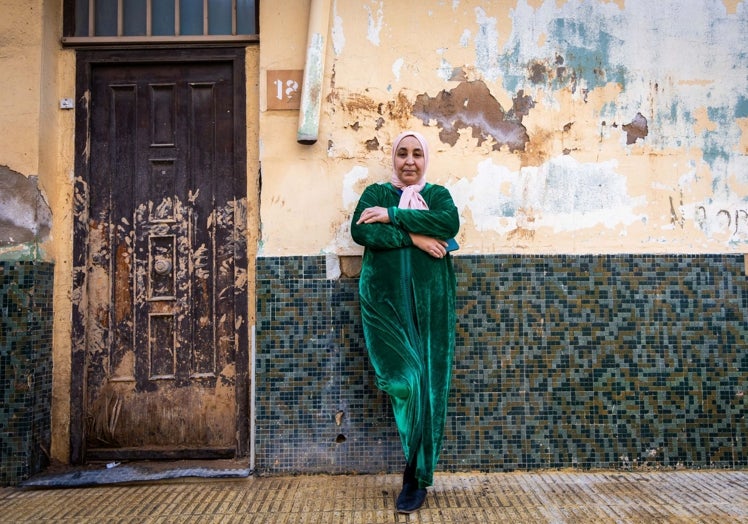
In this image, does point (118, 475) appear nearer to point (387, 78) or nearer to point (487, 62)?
point (387, 78)

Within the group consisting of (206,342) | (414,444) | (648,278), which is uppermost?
(648,278)

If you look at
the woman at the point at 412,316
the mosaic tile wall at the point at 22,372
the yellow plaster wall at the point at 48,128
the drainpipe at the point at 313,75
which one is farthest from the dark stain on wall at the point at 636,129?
the mosaic tile wall at the point at 22,372

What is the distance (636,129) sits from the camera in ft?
13.4

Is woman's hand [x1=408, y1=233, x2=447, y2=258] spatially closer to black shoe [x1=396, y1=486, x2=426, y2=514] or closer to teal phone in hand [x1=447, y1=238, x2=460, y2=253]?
teal phone in hand [x1=447, y1=238, x2=460, y2=253]

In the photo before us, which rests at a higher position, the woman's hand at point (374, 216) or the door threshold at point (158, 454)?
the woman's hand at point (374, 216)

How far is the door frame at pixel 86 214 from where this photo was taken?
4.22m

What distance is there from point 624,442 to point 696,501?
573 millimetres

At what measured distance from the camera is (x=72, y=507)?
3.47 meters

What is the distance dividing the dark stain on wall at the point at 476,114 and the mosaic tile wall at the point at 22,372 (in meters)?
2.62

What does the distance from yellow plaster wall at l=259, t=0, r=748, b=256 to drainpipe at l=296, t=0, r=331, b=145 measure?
95 millimetres

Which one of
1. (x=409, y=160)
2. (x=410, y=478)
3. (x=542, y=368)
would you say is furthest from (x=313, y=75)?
(x=410, y=478)

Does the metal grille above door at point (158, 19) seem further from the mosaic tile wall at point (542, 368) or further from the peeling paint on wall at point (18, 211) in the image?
the mosaic tile wall at point (542, 368)

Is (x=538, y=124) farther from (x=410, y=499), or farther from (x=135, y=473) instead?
(x=135, y=473)

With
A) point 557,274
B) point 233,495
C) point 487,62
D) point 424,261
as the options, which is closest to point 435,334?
point 424,261
